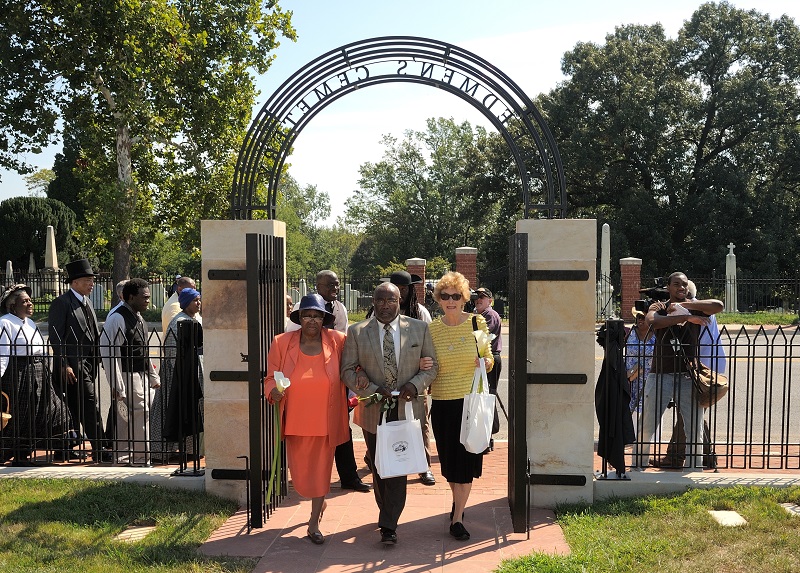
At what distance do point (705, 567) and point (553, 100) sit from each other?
3371cm

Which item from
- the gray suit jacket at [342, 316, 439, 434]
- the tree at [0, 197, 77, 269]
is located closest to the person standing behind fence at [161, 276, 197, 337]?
the gray suit jacket at [342, 316, 439, 434]

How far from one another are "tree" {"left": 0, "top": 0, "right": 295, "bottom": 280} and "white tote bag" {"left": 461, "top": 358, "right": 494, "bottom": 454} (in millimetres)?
18856

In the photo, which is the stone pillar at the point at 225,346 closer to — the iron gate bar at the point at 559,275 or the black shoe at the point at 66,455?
the black shoe at the point at 66,455

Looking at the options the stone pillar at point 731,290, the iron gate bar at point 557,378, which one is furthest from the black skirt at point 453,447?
the stone pillar at point 731,290

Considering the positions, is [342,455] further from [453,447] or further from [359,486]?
[453,447]

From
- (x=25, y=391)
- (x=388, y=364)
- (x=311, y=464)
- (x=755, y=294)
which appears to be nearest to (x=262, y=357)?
(x=311, y=464)

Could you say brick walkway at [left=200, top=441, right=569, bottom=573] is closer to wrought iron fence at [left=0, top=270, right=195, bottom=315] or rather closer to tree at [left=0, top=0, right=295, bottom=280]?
tree at [left=0, top=0, right=295, bottom=280]

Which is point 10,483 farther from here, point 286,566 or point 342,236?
point 342,236

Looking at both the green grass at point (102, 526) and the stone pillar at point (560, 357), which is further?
the stone pillar at point (560, 357)

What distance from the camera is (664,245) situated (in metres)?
34.8

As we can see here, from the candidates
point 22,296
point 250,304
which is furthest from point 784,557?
point 22,296

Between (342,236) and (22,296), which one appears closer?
(22,296)

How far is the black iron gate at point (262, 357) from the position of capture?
5.88 m

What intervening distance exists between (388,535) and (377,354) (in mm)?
1256
